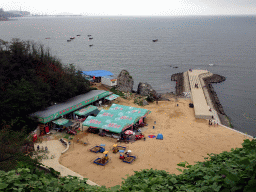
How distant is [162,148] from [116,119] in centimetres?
715

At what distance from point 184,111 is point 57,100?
20083mm

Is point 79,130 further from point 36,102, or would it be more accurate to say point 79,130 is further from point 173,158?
point 173,158

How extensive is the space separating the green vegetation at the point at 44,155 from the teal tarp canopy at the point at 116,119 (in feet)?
22.6

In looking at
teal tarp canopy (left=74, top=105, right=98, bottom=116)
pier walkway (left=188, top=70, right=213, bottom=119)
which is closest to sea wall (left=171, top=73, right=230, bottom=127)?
pier walkway (left=188, top=70, right=213, bottom=119)

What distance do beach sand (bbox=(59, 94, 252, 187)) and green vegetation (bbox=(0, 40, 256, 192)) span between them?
407 centimetres

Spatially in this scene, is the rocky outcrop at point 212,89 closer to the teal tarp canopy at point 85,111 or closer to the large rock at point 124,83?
the large rock at point 124,83

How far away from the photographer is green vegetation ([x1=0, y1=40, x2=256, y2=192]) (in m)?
5.59

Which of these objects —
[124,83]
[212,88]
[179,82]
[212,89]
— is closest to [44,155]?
[124,83]

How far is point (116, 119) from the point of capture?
26531mm

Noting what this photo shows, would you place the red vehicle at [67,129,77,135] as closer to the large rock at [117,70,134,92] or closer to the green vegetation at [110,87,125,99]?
the green vegetation at [110,87,125,99]

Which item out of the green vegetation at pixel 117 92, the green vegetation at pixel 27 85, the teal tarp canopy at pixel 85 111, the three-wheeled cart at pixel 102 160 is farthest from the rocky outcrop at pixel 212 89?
the three-wheeled cart at pixel 102 160

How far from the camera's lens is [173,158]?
20.6 meters

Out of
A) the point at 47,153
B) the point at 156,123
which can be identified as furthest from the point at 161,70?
the point at 47,153

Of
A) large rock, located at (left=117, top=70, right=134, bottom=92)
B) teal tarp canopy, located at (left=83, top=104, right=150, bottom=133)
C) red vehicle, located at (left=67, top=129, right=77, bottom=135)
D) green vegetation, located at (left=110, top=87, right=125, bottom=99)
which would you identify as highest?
large rock, located at (left=117, top=70, right=134, bottom=92)
